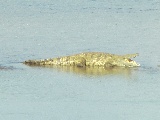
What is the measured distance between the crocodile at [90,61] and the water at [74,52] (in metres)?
0.40

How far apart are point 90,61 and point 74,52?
6.42 ft

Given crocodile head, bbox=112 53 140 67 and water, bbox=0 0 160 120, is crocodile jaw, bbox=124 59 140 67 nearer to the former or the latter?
crocodile head, bbox=112 53 140 67

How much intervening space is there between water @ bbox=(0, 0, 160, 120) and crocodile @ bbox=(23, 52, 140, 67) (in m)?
0.40

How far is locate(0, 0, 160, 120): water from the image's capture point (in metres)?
15.3

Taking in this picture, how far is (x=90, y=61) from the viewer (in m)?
20.4

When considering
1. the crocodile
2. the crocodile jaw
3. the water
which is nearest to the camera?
the water

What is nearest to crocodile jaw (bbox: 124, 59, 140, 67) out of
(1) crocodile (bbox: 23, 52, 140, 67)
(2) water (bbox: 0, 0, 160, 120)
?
(1) crocodile (bbox: 23, 52, 140, 67)

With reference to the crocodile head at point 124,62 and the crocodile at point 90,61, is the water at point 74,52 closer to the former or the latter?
the crocodile head at point 124,62

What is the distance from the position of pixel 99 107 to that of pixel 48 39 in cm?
946

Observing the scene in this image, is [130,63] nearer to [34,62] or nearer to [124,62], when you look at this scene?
[124,62]

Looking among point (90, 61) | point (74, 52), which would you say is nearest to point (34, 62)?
point (90, 61)

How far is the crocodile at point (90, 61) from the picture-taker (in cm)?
2027

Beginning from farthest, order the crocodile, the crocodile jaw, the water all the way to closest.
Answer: the crocodile
the crocodile jaw
the water

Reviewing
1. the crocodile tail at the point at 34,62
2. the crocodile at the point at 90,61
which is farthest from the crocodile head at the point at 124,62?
the crocodile tail at the point at 34,62
